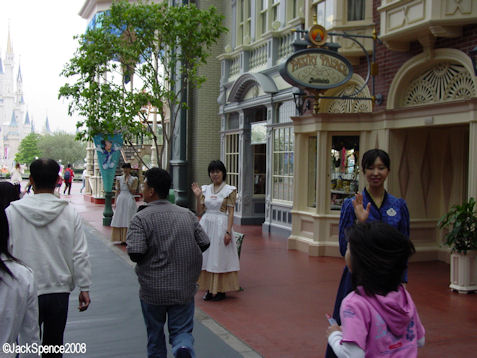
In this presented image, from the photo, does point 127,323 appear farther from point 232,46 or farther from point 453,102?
point 232,46

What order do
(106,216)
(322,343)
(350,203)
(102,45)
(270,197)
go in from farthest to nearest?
(106,216)
(270,197)
(102,45)
(322,343)
(350,203)

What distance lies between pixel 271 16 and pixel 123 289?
9.78 meters

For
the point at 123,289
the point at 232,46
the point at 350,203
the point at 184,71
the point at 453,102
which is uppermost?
the point at 232,46

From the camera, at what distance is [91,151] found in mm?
29984

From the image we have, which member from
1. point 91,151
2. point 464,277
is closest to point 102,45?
point 464,277

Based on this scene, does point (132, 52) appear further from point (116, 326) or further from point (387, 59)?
point (116, 326)

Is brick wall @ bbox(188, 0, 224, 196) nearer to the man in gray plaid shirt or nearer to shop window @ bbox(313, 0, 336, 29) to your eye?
shop window @ bbox(313, 0, 336, 29)

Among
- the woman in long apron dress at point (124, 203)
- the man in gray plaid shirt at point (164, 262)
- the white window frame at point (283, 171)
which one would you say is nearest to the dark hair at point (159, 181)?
the man in gray plaid shirt at point (164, 262)

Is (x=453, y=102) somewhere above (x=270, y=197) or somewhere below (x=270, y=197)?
above

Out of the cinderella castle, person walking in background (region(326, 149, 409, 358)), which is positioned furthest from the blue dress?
the cinderella castle

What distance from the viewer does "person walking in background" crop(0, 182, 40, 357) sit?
231cm

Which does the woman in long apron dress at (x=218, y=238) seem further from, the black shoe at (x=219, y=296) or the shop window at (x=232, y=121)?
the shop window at (x=232, y=121)

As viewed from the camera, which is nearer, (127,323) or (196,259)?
(196,259)

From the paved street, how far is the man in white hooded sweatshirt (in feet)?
4.86
